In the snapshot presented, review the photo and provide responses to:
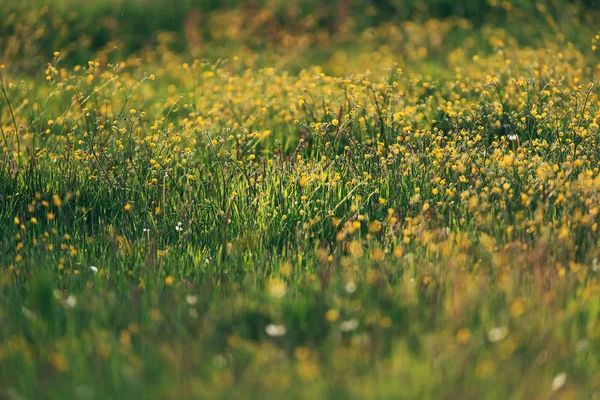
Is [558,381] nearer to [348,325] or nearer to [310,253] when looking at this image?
[348,325]

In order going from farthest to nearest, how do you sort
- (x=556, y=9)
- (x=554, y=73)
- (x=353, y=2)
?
(x=353, y=2) < (x=556, y=9) < (x=554, y=73)

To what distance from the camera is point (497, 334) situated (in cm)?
314

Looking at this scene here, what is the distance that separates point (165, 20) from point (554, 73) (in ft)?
20.2

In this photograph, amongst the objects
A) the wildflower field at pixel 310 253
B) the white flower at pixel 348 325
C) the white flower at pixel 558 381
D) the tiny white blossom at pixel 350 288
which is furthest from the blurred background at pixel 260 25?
the white flower at pixel 558 381

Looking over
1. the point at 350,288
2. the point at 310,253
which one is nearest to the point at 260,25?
the point at 310,253

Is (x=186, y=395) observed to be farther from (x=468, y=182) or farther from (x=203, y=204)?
(x=468, y=182)

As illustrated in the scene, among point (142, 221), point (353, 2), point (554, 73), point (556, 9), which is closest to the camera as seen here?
point (142, 221)

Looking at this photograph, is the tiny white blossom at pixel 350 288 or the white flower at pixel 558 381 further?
the tiny white blossom at pixel 350 288

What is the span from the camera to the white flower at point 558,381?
2885 millimetres

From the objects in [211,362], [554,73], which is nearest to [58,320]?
[211,362]

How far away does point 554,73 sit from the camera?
693cm

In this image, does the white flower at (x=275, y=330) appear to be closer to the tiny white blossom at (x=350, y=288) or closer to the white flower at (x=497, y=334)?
the tiny white blossom at (x=350, y=288)

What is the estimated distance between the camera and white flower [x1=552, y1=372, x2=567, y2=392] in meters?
2.89

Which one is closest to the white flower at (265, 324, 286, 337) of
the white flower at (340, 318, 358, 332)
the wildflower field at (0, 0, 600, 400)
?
the wildflower field at (0, 0, 600, 400)
